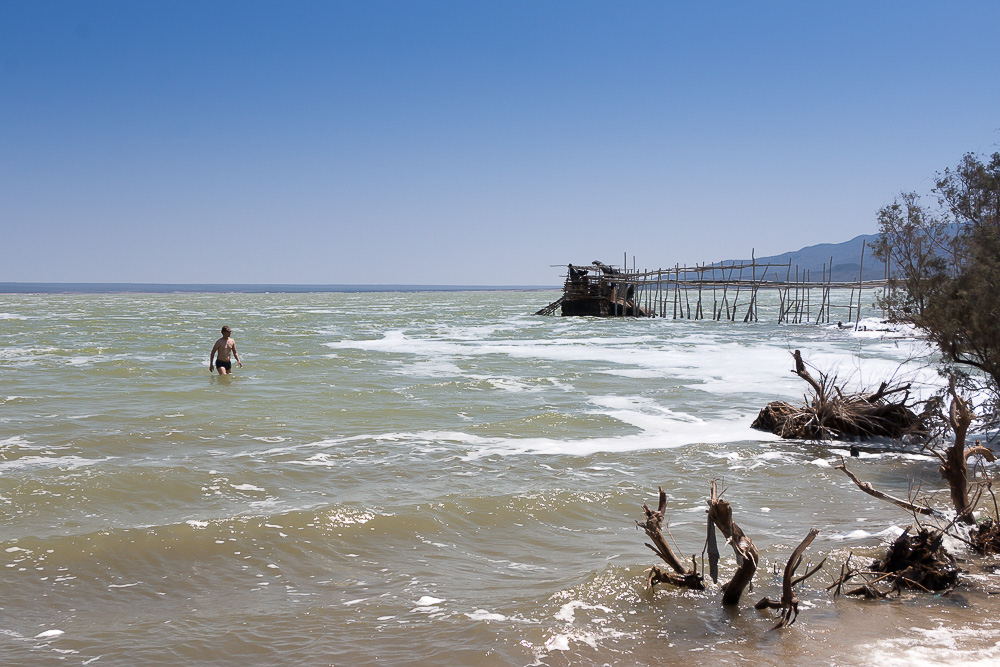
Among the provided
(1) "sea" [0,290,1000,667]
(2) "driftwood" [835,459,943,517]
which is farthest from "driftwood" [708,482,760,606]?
(2) "driftwood" [835,459,943,517]

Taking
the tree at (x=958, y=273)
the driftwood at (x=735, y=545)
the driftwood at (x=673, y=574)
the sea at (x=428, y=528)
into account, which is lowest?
the sea at (x=428, y=528)

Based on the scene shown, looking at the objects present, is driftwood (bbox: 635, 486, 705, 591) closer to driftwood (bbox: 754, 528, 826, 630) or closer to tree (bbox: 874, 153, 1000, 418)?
driftwood (bbox: 754, 528, 826, 630)

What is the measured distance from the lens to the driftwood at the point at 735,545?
14.5 ft

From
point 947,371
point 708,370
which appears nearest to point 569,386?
point 708,370

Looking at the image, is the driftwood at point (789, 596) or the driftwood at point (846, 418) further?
the driftwood at point (846, 418)

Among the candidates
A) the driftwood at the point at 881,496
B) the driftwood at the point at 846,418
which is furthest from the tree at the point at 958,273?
the driftwood at the point at 881,496

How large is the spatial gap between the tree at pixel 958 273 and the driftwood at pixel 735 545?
5754 millimetres

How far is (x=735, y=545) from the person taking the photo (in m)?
4.50

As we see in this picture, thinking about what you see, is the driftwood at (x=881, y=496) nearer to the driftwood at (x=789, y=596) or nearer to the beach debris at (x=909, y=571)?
the beach debris at (x=909, y=571)

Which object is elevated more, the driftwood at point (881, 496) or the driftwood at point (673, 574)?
the driftwood at point (881, 496)

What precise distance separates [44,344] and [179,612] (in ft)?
82.3

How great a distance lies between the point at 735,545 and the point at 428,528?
295cm

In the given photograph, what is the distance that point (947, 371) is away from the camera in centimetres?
932

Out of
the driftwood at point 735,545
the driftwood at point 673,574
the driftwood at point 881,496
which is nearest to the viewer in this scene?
the driftwood at point 735,545
